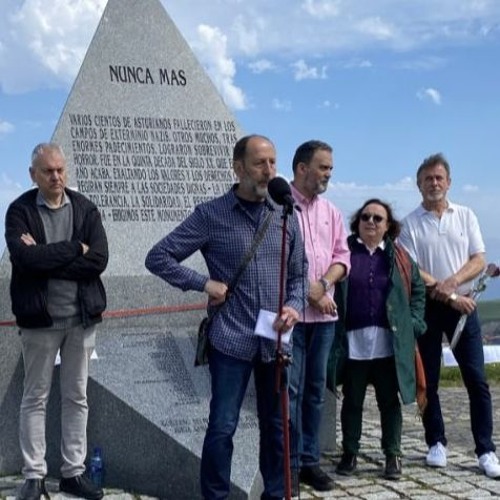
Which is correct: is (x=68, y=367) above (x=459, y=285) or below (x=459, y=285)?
below

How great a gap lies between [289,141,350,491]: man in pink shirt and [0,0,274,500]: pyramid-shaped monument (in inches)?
15.8

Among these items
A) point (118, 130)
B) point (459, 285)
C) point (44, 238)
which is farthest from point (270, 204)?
point (118, 130)

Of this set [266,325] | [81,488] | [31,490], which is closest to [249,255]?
[266,325]

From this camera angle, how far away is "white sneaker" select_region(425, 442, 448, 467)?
650cm

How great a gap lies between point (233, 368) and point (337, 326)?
1.59m

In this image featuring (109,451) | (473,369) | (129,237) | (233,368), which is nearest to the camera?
(233,368)

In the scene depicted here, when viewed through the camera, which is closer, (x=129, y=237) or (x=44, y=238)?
(x=44, y=238)

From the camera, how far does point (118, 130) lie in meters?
6.97

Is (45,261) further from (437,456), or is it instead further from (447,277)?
(437,456)

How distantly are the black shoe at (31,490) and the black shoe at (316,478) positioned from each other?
5.41 feet

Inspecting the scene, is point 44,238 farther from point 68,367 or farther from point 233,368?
point 233,368

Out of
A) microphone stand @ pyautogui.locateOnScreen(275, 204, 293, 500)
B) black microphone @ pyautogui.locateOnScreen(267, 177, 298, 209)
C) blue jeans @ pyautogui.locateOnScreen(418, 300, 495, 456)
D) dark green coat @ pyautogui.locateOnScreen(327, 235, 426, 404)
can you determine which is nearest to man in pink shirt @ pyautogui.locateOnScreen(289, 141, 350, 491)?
dark green coat @ pyautogui.locateOnScreen(327, 235, 426, 404)

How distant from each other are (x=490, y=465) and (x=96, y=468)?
2.63m

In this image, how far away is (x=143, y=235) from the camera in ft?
22.5
